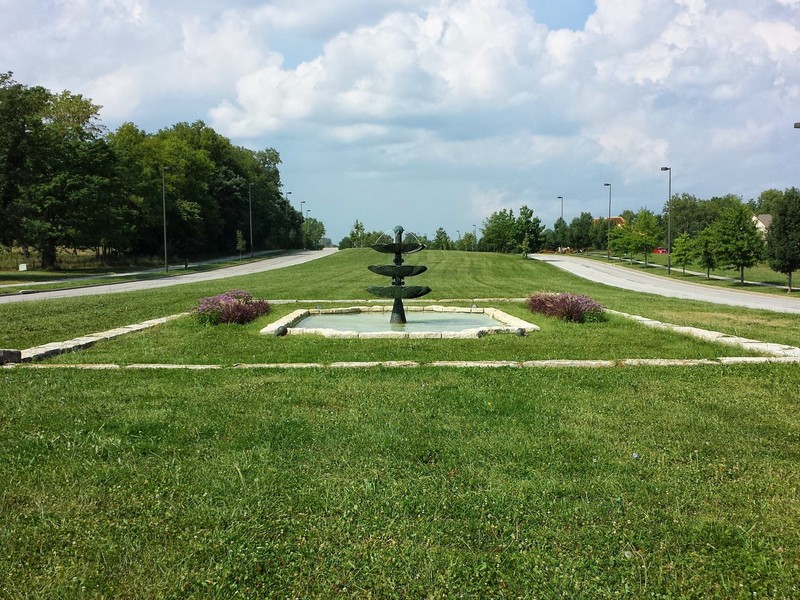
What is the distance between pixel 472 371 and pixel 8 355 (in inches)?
255

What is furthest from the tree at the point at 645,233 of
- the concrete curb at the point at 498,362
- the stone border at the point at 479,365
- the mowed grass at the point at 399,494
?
the mowed grass at the point at 399,494

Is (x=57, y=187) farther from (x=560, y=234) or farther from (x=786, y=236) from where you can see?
(x=560, y=234)

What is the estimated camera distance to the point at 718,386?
6855 millimetres

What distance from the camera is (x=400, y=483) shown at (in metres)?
3.98

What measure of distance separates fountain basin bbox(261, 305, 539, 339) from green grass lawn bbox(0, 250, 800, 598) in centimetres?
355

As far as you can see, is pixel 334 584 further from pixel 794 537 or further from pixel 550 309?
pixel 550 309

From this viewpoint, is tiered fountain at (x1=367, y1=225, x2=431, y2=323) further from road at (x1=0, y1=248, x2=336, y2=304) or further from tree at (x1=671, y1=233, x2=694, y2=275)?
tree at (x1=671, y1=233, x2=694, y2=275)

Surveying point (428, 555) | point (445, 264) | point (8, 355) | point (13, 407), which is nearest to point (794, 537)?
point (428, 555)

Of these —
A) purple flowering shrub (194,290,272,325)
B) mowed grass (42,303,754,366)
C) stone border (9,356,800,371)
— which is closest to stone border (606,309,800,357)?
mowed grass (42,303,754,366)

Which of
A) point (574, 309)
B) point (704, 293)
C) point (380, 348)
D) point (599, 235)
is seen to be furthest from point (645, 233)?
point (380, 348)

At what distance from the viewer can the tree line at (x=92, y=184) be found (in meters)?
37.8

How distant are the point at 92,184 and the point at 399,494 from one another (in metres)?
42.2

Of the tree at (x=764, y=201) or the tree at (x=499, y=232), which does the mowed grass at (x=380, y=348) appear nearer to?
the tree at (x=499, y=232)

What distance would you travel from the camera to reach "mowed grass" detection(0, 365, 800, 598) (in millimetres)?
2961
